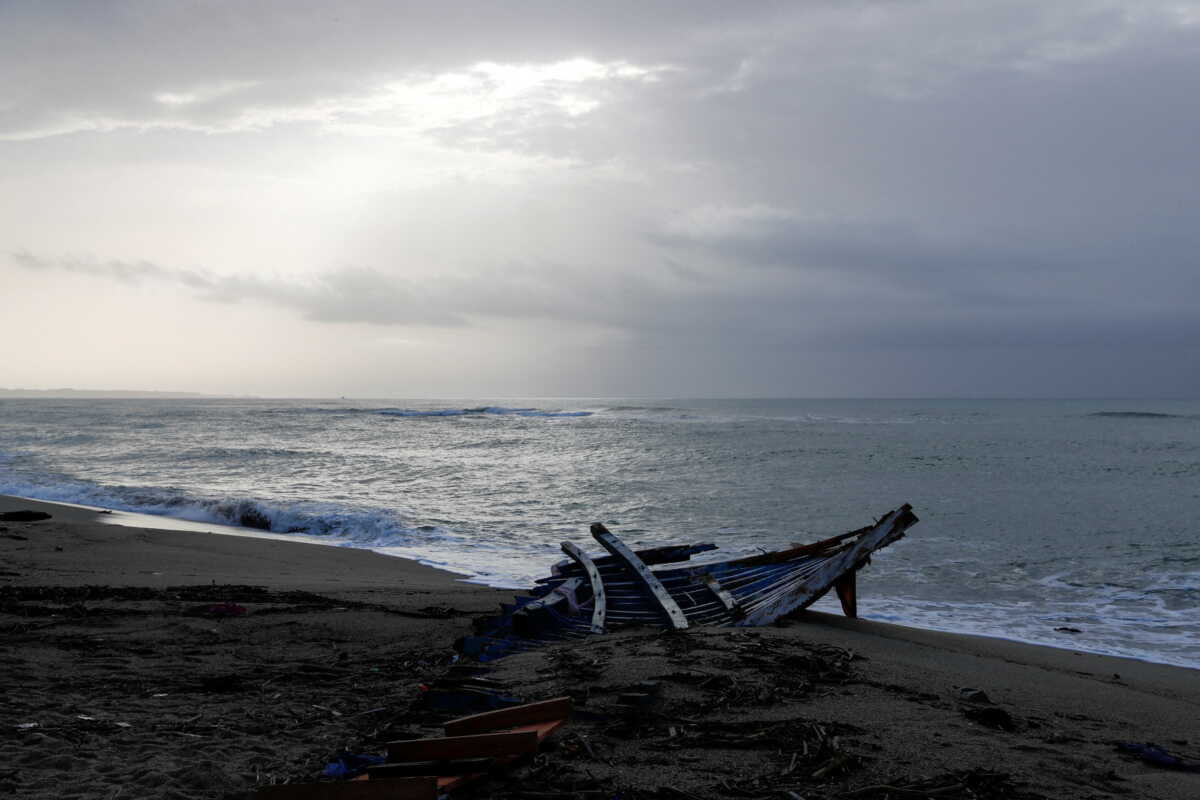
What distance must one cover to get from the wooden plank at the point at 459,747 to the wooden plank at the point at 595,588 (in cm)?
296

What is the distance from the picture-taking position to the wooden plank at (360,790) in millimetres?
2709

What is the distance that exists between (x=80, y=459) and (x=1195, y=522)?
31.3 metres

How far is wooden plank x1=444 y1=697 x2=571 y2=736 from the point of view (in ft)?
11.4

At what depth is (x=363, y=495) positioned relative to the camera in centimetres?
1797

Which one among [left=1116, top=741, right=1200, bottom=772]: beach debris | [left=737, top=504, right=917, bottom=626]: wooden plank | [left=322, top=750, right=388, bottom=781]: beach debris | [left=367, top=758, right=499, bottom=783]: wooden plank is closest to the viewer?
[left=367, top=758, right=499, bottom=783]: wooden plank

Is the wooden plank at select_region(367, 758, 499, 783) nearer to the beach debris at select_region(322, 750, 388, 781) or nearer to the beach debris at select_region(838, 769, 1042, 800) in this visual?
the beach debris at select_region(322, 750, 388, 781)

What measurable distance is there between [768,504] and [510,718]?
1425 centimetres

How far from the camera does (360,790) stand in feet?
8.98

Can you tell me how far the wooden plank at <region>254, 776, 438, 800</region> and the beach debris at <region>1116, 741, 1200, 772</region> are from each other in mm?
3372

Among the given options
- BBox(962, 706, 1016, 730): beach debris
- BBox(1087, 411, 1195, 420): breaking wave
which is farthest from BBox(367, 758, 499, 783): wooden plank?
BBox(1087, 411, 1195, 420): breaking wave

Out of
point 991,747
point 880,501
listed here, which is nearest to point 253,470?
point 880,501

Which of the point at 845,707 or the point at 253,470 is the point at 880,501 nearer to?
the point at 845,707

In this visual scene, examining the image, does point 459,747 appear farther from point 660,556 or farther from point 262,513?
point 262,513

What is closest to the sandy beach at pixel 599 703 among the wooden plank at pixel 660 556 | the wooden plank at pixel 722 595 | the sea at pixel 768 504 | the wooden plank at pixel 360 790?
the wooden plank at pixel 360 790
